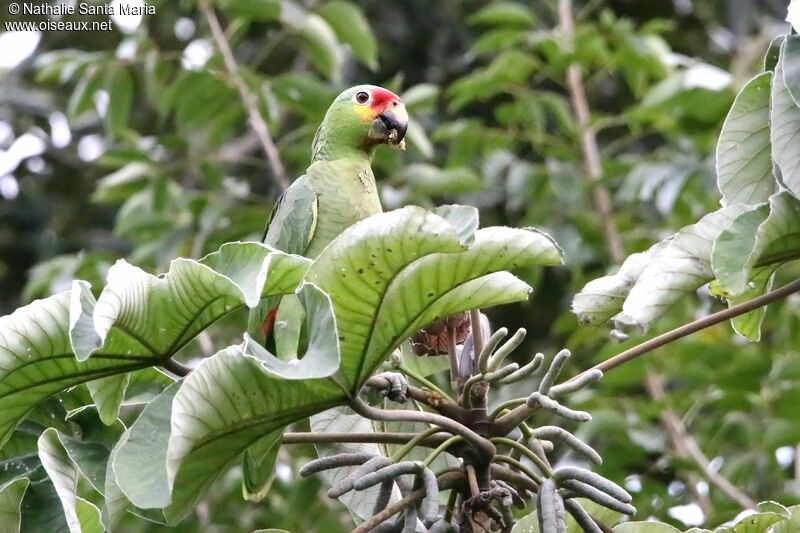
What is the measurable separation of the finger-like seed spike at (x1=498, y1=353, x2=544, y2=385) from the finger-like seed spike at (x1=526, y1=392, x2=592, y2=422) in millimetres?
31

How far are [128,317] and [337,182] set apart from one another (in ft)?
3.18

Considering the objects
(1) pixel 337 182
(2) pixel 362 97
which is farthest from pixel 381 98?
(1) pixel 337 182

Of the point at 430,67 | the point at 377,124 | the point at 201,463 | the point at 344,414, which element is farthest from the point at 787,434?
the point at 430,67

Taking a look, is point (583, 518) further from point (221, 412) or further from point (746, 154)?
point (746, 154)

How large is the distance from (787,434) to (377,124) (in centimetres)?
153

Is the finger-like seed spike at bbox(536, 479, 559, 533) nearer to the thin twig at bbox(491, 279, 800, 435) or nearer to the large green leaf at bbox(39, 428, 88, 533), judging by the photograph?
the thin twig at bbox(491, 279, 800, 435)

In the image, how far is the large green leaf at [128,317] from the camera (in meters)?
0.98

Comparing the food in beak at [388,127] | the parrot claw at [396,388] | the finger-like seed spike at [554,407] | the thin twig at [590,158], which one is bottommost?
the thin twig at [590,158]

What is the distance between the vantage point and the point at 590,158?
145 inches

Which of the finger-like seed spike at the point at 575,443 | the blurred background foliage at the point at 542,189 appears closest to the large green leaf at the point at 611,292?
the finger-like seed spike at the point at 575,443

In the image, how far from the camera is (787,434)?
273 cm

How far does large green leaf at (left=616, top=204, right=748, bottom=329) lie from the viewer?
3.70 ft

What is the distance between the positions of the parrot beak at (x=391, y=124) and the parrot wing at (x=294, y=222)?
25cm

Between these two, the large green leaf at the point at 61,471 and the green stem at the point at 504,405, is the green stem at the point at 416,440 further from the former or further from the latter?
the large green leaf at the point at 61,471
